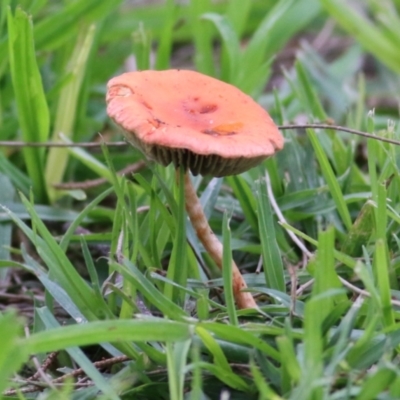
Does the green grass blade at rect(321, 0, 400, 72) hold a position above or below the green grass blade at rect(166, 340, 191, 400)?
above

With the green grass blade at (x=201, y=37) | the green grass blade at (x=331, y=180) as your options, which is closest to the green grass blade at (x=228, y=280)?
the green grass blade at (x=331, y=180)

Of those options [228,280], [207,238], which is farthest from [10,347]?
[207,238]

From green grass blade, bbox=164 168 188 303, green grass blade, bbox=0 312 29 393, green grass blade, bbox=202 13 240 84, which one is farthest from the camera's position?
green grass blade, bbox=202 13 240 84

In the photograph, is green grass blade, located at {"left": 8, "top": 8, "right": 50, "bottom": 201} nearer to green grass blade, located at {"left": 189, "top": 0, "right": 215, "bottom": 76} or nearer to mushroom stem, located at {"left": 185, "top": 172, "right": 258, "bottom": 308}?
mushroom stem, located at {"left": 185, "top": 172, "right": 258, "bottom": 308}

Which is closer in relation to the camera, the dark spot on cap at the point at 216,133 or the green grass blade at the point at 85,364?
the green grass blade at the point at 85,364

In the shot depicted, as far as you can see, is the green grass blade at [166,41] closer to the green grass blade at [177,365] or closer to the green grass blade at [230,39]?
the green grass blade at [230,39]

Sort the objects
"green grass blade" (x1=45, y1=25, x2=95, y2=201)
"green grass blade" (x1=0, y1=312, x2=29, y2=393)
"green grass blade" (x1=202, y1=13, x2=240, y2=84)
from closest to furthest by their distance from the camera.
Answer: "green grass blade" (x1=0, y1=312, x2=29, y2=393)
"green grass blade" (x1=45, y1=25, x2=95, y2=201)
"green grass blade" (x1=202, y1=13, x2=240, y2=84)

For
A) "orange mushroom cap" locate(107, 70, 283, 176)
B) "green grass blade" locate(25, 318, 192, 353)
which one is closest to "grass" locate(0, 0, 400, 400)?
"green grass blade" locate(25, 318, 192, 353)

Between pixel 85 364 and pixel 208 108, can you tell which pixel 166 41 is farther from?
pixel 85 364
